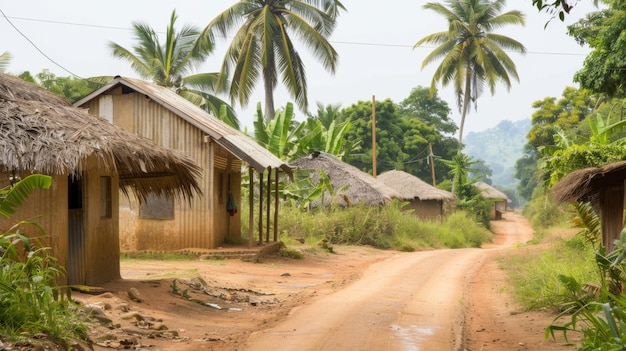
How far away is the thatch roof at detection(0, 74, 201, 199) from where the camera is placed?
11.1 meters

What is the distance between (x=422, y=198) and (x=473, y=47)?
1102 centimetres

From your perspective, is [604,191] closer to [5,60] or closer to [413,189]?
[5,60]

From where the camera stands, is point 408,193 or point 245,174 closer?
point 245,174

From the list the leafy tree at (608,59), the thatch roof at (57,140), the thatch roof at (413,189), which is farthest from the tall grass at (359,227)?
the thatch roof at (57,140)

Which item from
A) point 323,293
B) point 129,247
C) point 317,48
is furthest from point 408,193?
point 323,293

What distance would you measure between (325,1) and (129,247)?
18.7 meters

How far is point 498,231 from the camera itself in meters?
51.1

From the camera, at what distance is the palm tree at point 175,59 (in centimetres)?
3541

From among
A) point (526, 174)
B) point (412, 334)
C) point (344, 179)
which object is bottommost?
point (412, 334)

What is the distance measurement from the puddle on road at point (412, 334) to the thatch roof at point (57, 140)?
4617 millimetres

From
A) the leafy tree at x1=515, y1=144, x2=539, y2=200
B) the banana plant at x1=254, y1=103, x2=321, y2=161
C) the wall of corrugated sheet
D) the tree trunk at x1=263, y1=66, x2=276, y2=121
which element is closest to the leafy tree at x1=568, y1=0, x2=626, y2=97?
the wall of corrugated sheet

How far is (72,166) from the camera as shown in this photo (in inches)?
442

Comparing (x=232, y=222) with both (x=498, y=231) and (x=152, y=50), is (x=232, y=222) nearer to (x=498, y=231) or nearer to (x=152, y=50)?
(x=152, y=50)

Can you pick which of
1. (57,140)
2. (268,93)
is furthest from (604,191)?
(268,93)
